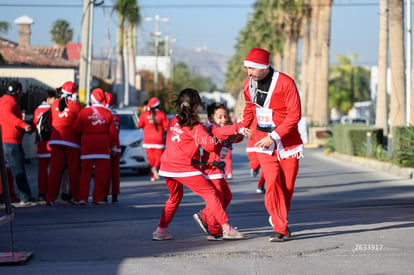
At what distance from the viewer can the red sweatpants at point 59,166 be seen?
13.5 metres

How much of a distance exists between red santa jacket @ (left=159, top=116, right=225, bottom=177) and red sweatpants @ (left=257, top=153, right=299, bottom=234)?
627mm

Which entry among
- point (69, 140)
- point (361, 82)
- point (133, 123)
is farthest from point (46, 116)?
point (361, 82)

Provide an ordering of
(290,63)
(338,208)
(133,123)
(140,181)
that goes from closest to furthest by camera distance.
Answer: (338,208)
(140,181)
(133,123)
(290,63)

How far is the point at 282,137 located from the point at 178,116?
3.55ft

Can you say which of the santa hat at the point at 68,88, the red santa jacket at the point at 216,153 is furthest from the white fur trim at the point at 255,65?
the santa hat at the point at 68,88

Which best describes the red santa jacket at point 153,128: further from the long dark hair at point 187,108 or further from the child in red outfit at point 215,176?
the long dark hair at point 187,108

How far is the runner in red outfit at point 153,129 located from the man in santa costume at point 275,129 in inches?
395

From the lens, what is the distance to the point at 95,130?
13.1m

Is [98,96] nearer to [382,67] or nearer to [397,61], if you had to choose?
[397,61]

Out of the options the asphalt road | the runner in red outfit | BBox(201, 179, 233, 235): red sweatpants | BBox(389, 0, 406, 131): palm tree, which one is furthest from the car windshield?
BBox(201, 179, 233, 235): red sweatpants

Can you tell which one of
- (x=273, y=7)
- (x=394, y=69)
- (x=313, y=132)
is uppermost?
(x=273, y=7)

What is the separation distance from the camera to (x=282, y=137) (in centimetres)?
847

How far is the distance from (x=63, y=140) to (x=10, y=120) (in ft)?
3.04

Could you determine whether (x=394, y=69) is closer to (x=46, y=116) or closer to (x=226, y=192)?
(x=46, y=116)
